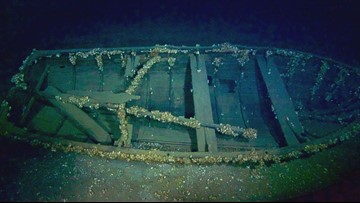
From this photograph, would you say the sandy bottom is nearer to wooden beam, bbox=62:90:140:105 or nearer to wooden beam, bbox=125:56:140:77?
wooden beam, bbox=62:90:140:105

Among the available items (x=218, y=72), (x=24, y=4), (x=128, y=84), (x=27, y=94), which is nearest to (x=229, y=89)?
(x=218, y=72)

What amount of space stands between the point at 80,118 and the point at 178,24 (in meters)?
3.77

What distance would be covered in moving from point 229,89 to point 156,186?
3.32 meters

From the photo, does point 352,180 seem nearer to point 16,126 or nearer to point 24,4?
point 16,126

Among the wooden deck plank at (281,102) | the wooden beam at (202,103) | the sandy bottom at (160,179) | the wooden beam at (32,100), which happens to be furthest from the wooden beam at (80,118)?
the wooden deck plank at (281,102)

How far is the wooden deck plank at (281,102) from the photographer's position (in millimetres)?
3920

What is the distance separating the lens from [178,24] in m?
7.00

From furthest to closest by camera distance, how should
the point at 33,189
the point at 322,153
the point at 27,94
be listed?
the point at 27,94, the point at 322,153, the point at 33,189

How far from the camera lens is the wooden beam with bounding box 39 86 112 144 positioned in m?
3.87

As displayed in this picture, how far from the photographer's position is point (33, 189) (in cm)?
289

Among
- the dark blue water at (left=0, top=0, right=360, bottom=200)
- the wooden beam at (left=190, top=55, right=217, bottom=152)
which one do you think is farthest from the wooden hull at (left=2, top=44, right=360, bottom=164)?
the dark blue water at (left=0, top=0, right=360, bottom=200)

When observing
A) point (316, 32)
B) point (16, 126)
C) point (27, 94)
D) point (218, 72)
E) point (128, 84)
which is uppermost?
point (316, 32)

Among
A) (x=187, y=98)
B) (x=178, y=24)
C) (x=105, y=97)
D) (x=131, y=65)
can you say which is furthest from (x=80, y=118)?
(x=178, y=24)

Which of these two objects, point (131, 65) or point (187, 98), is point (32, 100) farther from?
point (187, 98)
